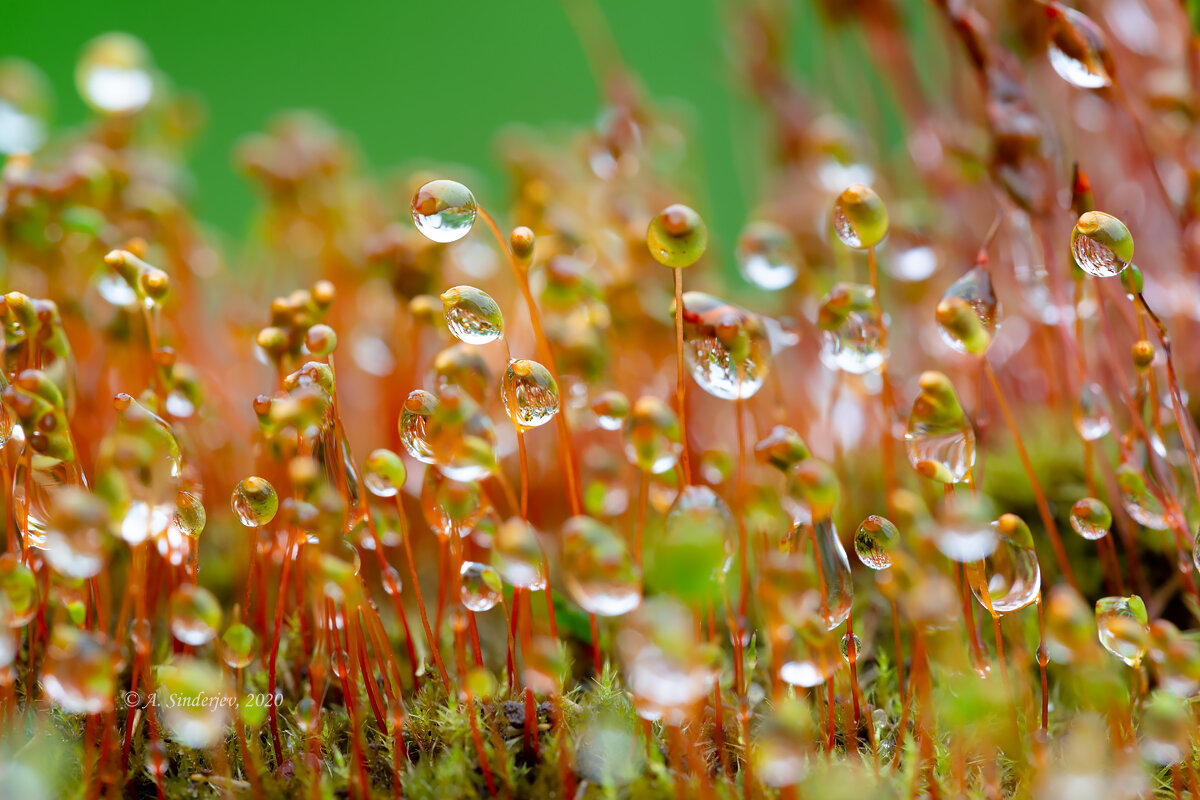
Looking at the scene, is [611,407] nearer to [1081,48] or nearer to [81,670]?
[81,670]

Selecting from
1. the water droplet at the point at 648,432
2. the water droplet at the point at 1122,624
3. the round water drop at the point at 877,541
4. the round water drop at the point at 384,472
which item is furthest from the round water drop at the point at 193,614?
the water droplet at the point at 1122,624

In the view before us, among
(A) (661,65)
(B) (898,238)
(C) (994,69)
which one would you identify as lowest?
(A) (661,65)

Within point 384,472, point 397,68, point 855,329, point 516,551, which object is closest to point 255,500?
point 384,472

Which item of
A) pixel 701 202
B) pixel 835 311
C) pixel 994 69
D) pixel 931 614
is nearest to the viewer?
pixel 931 614

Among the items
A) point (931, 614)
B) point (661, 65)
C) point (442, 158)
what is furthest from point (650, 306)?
point (661, 65)

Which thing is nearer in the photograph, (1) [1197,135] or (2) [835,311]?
(2) [835,311]

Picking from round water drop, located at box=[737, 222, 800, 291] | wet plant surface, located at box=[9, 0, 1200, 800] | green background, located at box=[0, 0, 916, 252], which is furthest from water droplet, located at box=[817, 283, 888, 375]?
green background, located at box=[0, 0, 916, 252]

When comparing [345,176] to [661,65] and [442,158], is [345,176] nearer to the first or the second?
[442,158]
